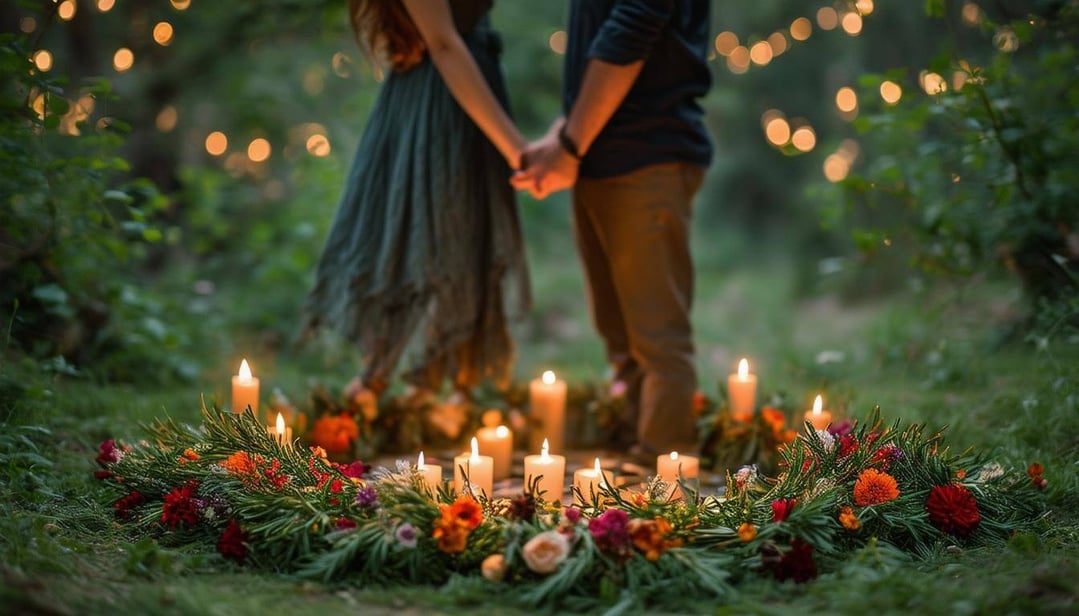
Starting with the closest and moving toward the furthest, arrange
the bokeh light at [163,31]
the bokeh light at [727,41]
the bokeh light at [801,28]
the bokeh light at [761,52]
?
the bokeh light at [163,31]
the bokeh light at [761,52]
the bokeh light at [801,28]
the bokeh light at [727,41]

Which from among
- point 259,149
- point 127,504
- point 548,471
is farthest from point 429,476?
point 259,149

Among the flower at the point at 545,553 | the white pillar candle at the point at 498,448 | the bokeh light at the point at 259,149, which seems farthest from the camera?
the bokeh light at the point at 259,149

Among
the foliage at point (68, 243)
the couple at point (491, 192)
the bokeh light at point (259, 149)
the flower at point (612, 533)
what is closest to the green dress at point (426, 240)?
the couple at point (491, 192)

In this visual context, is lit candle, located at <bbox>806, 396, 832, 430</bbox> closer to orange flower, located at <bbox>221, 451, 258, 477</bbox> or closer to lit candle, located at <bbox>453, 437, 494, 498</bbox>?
lit candle, located at <bbox>453, 437, 494, 498</bbox>

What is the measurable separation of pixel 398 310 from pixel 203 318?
1.28m

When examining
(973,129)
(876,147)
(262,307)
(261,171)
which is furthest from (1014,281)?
(261,171)

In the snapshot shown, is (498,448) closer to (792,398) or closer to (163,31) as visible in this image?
(792,398)

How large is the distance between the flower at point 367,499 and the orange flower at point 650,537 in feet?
1.48

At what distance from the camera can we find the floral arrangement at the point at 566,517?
1.42 m

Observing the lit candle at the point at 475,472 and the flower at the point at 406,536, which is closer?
the flower at the point at 406,536

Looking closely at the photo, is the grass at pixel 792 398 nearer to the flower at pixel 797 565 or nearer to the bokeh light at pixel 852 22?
the flower at pixel 797 565

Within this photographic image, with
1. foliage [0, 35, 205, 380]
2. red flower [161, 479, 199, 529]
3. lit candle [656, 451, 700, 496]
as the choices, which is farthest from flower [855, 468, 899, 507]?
foliage [0, 35, 205, 380]

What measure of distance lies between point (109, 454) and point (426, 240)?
0.91 meters

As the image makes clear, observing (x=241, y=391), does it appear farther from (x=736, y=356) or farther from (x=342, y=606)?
(x=736, y=356)
